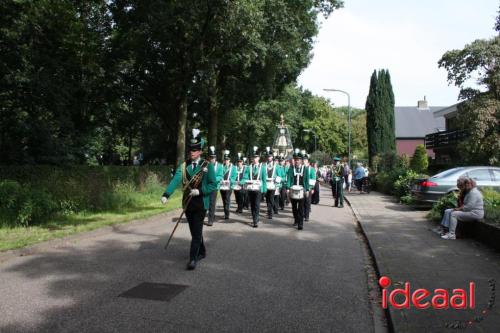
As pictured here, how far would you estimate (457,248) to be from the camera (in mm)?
8516

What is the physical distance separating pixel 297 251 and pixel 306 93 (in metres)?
50.5

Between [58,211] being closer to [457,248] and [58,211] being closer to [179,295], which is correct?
[179,295]

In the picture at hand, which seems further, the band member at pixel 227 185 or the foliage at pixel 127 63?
the foliage at pixel 127 63

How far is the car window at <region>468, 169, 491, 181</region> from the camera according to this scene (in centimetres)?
1475

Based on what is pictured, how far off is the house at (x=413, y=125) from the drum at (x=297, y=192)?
155 feet

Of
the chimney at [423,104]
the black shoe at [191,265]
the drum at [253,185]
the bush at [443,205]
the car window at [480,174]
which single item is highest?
the chimney at [423,104]

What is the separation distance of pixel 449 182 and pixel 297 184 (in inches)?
225

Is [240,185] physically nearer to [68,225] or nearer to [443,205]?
[68,225]

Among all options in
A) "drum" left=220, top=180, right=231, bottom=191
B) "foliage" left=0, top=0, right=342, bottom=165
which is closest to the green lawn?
"drum" left=220, top=180, right=231, bottom=191

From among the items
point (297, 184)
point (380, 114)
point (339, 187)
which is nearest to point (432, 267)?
point (297, 184)

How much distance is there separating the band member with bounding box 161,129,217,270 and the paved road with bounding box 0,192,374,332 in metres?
0.50

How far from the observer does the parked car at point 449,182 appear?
14.5 metres

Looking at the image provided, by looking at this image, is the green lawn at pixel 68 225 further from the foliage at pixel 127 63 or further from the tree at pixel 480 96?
the tree at pixel 480 96

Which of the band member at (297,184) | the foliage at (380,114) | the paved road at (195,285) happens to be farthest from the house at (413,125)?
the paved road at (195,285)
